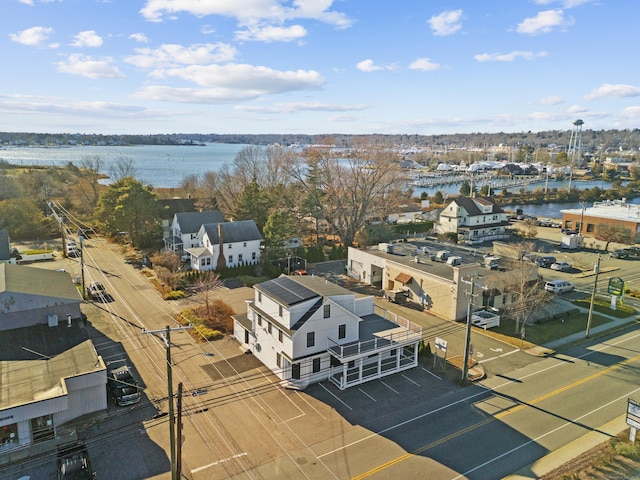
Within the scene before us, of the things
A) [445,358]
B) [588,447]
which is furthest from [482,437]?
[445,358]

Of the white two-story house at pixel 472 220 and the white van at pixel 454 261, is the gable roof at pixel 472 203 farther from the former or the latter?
the white van at pixel 454 261

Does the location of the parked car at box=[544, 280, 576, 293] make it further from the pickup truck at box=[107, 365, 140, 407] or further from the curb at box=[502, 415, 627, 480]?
the pickup truck at box=[107, 365, 140, 407]

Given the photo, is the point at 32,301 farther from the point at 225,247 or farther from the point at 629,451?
the point at 629,451

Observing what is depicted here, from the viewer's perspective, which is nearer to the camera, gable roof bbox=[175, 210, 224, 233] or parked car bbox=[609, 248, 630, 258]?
gable roof bbox=[175, 210, 224, 233]

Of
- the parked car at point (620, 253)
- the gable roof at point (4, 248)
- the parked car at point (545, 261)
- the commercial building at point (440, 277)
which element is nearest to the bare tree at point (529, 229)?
the parked car at point (620, 253)

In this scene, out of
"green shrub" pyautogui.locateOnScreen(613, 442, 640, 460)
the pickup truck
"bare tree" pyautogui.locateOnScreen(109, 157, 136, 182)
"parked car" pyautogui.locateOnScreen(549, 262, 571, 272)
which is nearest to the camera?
"green shrub" pyautogui.locateOnScreen(613, 442, 640, 460)

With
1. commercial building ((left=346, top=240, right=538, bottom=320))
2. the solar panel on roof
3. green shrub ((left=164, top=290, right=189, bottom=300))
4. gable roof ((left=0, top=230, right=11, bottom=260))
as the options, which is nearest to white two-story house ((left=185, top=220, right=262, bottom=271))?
green shrub ((left=164, top=290, right=189, bottom=300))

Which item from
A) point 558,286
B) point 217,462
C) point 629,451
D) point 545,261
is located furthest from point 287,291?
point 545,261

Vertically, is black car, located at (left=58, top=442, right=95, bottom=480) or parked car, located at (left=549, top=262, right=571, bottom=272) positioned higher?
parked car, located at (left=549, top=262, right=571, bottom=272)

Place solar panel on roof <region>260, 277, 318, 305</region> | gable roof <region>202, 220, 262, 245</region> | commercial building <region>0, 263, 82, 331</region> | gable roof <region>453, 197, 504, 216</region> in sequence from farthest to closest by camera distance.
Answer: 1. gable roof <region>453, 197, 504, 216</region>
2. gable roof <region>202, 220, 262, 245</region>
3. commercial building <region>0, 263, 82, 331</region>
4. solar panel on roof <region>260, 277, 318, 305</region>
